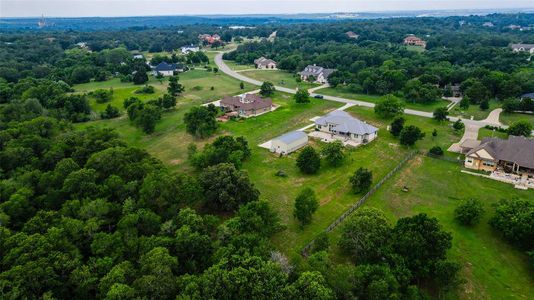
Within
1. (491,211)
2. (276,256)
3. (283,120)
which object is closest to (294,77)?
(283,120)

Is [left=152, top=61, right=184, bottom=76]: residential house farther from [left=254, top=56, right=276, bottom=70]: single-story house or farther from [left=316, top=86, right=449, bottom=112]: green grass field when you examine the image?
[left=316, top=86, right=449, bottom=112]: green grass field

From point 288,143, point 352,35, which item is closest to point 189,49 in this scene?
point 352,35

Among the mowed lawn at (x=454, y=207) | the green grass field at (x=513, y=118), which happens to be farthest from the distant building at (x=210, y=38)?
the mowed lawn at (x=454, y=207)

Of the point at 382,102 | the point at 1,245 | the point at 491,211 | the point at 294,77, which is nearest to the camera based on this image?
the point at 1,245

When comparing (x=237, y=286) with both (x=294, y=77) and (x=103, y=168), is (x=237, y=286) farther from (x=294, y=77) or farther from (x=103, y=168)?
(x=294, y=77)

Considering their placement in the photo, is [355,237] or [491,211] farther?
[491,211]

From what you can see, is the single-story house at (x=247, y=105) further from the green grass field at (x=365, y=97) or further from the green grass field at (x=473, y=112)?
the green grass field at (x=473, y=112)
